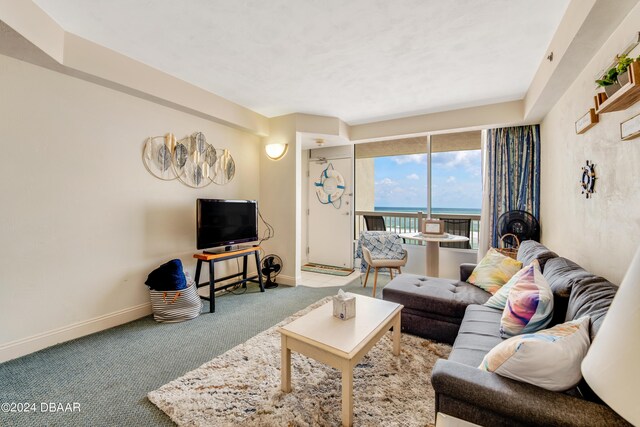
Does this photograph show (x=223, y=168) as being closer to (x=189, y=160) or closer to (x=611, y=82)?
(x=189, y=160)

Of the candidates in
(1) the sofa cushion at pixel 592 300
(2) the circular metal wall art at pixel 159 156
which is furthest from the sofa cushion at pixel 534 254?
(2) the circular metal wall art at pixel 159 156

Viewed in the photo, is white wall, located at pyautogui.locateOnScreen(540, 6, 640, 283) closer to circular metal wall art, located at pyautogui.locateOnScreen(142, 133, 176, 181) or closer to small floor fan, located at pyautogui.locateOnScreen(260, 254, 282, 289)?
small floor fan, located at pyautogui.locateOnScreen(260, 254, 282, 289)

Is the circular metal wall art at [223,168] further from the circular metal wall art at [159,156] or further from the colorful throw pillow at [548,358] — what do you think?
the colorful throw pillow at [548,358]

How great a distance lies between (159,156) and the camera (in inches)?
119

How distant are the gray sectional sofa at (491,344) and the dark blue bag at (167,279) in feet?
6.89

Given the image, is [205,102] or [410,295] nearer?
[410,295]

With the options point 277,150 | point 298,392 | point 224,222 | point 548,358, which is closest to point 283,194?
point 277,150

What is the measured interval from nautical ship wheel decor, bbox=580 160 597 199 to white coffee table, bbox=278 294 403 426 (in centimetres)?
162

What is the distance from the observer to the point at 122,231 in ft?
8.92

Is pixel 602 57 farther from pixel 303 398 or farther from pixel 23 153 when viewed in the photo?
pixel 23 153

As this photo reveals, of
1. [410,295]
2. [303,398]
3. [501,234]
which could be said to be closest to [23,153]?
[303,398]

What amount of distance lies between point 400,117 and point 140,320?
420 cm

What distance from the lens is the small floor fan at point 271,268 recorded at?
3.96m

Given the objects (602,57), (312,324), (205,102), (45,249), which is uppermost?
(205,102)
